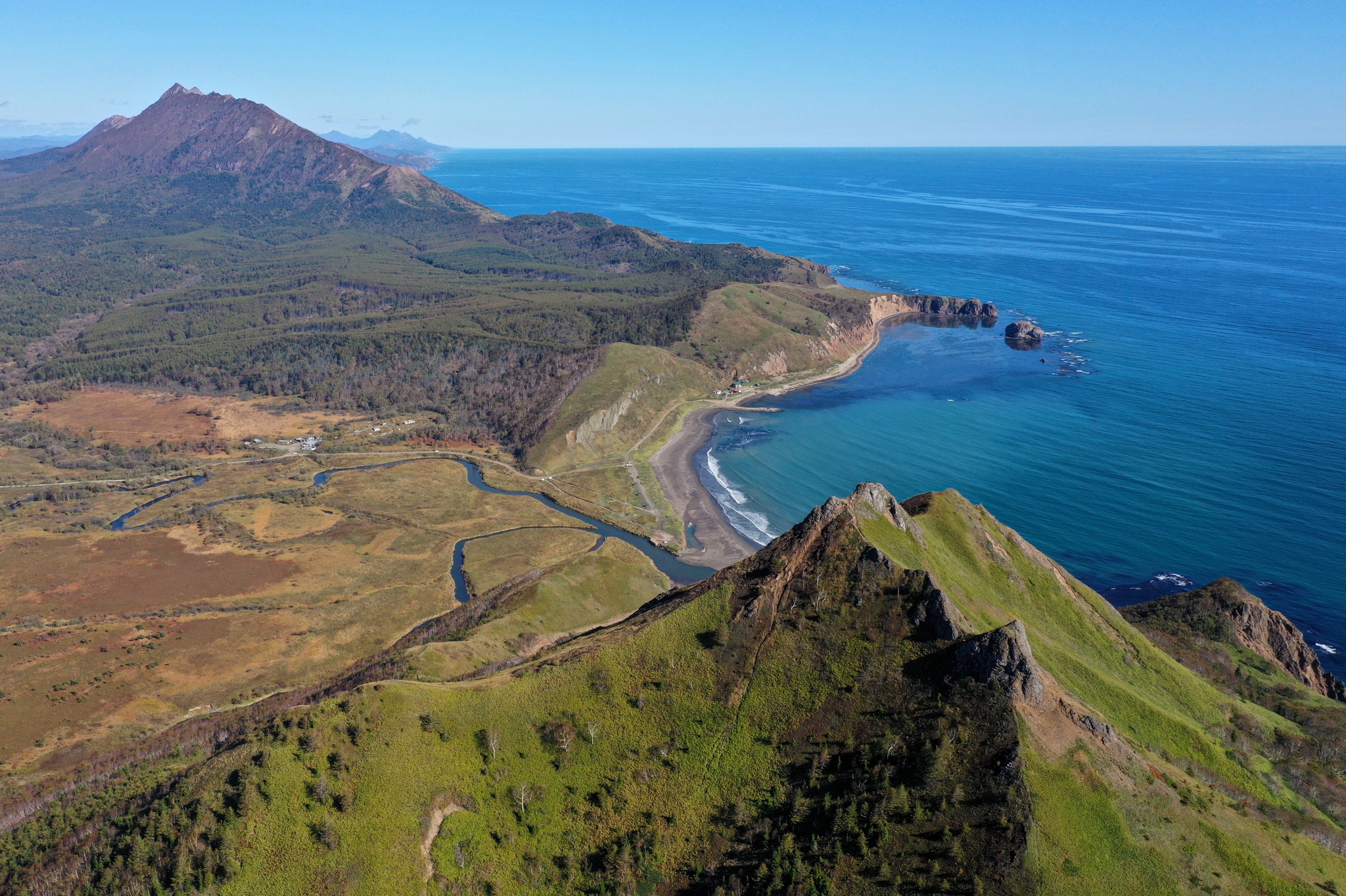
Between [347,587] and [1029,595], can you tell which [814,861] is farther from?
[347,587]

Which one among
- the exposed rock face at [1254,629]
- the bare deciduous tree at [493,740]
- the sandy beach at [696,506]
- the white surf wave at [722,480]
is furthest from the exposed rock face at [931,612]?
the white surf wave at [722,480]

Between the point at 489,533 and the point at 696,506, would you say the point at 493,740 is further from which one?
the point at 696,506

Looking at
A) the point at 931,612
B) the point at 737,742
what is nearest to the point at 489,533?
the point at 737,742

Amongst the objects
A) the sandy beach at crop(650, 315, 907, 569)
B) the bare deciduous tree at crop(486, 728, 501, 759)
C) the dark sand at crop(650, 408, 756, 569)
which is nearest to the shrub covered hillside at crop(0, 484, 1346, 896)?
the bare deciduous tree at crop(486, 728, 501, 759)

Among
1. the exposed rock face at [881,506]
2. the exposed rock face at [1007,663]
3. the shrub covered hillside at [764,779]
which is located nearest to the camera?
the shrub covered hillside at [764,779]

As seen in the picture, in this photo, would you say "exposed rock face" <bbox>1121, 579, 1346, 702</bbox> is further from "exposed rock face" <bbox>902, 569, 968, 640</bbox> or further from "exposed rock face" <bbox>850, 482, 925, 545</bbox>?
"exposed rock face" <bbox>902, 569, 968, 640</bbox>

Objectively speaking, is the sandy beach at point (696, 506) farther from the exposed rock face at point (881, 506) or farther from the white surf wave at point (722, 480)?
the exposed rock face at point (881, 506)

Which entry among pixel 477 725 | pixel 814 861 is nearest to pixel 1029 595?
pixel 814 861
